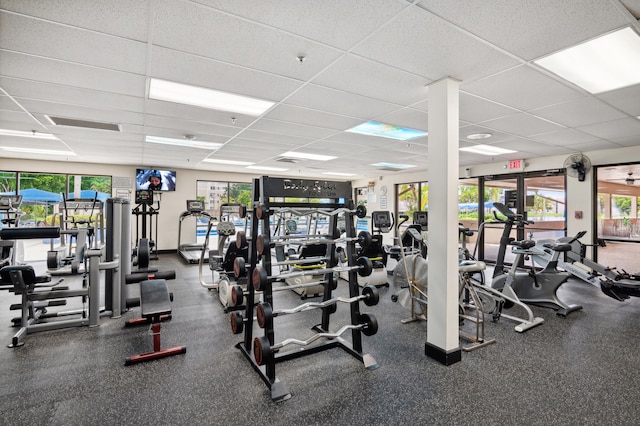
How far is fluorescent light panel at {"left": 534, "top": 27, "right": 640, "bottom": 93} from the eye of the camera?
2.19m

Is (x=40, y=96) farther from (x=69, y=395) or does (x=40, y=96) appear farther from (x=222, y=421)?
(x=222, y=421)

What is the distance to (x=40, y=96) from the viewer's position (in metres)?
3.18

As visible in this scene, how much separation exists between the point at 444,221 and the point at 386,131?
2391 mm

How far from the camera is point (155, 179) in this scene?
8445 millimetres

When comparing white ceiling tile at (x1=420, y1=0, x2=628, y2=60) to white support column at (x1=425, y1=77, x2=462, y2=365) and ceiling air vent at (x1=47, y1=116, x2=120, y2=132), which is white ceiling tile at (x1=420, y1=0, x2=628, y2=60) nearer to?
white support column at (x1=425, y1=77, x2=462, y2=365)

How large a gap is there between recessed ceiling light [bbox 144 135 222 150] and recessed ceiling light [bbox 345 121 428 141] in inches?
103

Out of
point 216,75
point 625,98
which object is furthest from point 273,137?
point 625,98

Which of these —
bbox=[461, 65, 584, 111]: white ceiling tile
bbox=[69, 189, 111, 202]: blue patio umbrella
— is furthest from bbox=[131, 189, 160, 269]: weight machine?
bbox=[461, 65, 584, 111]: white ceiling tile

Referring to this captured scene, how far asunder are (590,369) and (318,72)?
134 inches

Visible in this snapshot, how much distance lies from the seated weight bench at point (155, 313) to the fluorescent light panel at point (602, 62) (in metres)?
3.79

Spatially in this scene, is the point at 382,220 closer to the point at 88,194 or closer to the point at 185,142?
the point at 185,142

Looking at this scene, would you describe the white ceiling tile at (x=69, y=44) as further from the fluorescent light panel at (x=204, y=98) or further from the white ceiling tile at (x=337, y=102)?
the white ceiling tile at (x=337, y=102)

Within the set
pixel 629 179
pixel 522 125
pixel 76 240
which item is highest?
pixel 522 125

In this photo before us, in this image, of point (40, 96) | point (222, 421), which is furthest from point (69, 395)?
point (40, 96)
